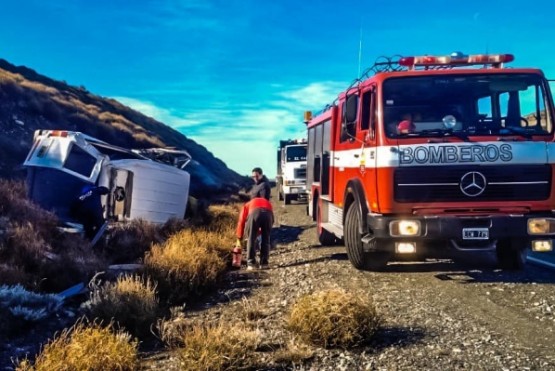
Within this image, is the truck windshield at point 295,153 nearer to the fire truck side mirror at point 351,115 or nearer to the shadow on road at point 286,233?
the shadow on road at point 286,233

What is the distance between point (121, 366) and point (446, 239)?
15.6 ft

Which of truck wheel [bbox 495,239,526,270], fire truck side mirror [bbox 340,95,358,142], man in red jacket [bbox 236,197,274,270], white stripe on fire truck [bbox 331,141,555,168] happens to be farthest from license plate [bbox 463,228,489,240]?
man in red jacket [bbox 236,197,274,270]

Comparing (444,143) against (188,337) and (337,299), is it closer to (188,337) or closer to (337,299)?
(337,299)

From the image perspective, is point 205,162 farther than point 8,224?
Yes

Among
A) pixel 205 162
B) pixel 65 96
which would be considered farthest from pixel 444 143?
pixel 205 162

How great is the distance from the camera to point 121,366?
518 cm

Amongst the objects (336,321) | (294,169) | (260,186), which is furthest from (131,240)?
(294,169)

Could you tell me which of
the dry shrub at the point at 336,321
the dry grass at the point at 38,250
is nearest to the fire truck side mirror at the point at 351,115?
the dry shrub at the point at 336,321

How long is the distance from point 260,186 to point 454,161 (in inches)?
178

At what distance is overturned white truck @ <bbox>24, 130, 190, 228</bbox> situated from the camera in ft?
43.5

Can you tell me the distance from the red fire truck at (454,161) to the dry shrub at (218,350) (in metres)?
3.10

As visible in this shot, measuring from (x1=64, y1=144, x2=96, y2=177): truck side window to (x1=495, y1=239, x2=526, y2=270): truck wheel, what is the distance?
9.07 metres

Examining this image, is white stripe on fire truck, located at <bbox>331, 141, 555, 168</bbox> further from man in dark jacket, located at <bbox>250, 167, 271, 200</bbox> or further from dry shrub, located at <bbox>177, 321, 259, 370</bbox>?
man in dark jacket, located at <bbox>250, 167, 271, 200</bbox>

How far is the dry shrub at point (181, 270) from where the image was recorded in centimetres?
859
